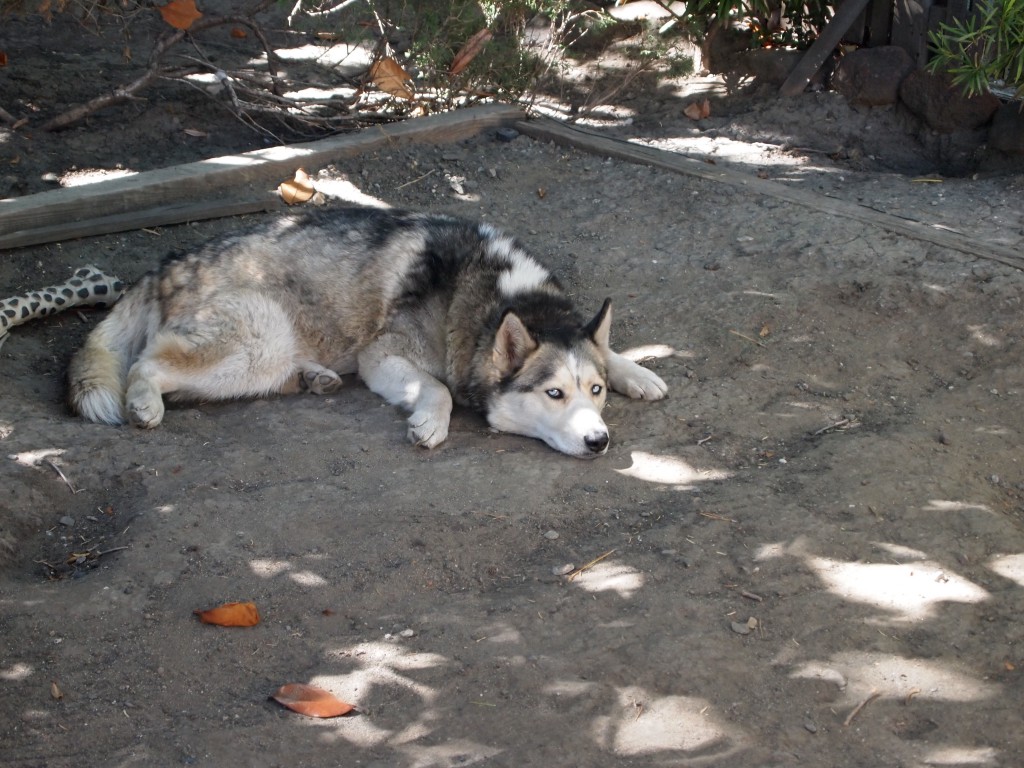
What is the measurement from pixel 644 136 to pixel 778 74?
134 cm

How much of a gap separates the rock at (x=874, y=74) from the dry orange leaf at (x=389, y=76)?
141 inches

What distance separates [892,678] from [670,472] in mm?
1557

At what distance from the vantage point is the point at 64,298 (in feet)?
19.1

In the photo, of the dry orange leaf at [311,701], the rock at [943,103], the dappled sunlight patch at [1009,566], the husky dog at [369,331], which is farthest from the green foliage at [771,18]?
the dry orange leaf at [311,701]

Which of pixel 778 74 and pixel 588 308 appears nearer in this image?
pixel 588 308

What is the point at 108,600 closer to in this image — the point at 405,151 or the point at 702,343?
the point at 702,343

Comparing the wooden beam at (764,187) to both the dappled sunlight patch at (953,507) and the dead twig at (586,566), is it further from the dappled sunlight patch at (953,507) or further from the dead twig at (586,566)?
the dead twig at (586,566)

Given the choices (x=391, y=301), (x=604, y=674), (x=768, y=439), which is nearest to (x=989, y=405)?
(x=768, y=439)

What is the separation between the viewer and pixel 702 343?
19.0 ft

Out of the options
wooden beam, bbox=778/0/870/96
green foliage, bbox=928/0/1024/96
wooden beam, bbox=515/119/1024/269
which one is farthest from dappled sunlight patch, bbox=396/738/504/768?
wooden beam, bbox=778/0/870/96

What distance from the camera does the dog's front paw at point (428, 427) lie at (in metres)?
4.95

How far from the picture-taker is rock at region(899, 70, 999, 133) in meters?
7.50

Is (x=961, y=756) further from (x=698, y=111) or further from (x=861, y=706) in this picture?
(x=698, y=111)

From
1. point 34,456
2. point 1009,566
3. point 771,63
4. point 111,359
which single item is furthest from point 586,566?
point 771,63
